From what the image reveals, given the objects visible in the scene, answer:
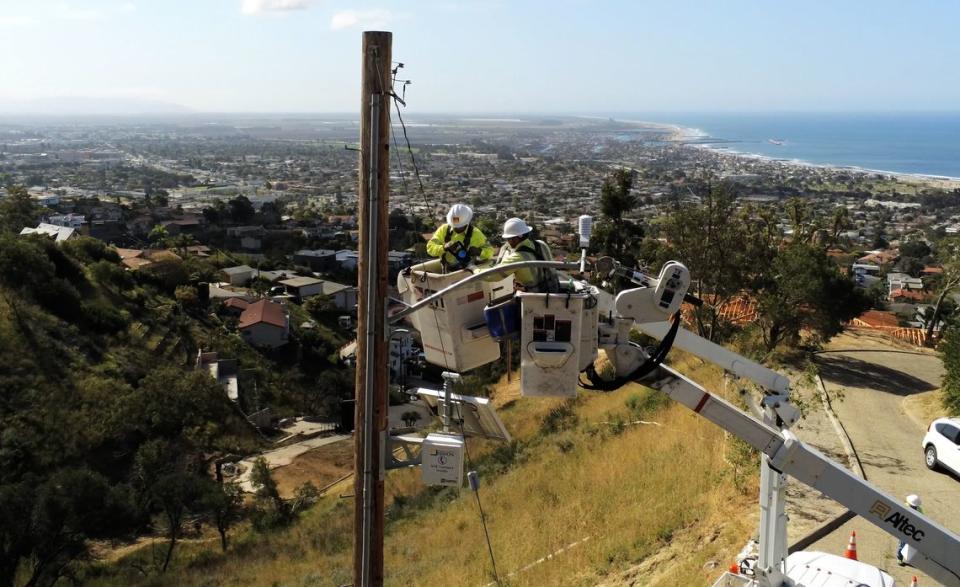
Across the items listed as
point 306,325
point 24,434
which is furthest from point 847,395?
point 306,325

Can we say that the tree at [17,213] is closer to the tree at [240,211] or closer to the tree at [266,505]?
the tree at [240,211]

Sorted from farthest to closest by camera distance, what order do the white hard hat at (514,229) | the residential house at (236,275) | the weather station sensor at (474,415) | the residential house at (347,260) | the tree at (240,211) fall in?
the tree at (240,211) → the residential house at (347,260) → the residential house at (236,275) → the white hard hat at (514,229) → the weather station sensor at (474,415)

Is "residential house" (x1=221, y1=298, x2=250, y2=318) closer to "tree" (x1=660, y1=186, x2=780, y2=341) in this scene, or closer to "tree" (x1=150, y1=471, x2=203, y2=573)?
"tree" (x1=150, y1=471, x2=203, y2=573)

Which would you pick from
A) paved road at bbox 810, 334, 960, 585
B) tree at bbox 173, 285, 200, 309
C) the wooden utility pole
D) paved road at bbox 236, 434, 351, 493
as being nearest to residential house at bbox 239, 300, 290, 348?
tree at bbox 173, 285, 200, 309

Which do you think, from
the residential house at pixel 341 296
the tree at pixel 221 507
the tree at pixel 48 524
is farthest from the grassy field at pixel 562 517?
the residential house at pixel 341 296

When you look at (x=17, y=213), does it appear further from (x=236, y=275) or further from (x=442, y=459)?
(x=442, y=459)

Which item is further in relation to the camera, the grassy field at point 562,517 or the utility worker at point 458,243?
the grassy field at point 562,517

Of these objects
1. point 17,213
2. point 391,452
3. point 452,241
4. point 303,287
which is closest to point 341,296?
point 303,287
